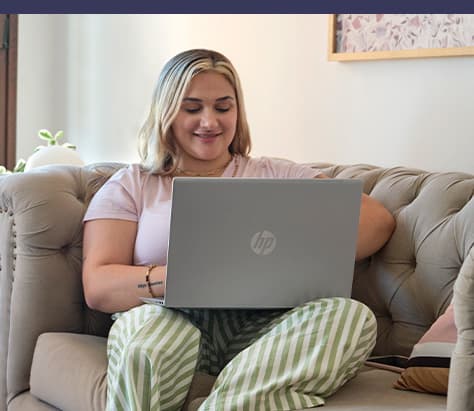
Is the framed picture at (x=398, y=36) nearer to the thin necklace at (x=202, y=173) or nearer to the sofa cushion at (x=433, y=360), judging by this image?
the thin necklace at (x=202, y=173)

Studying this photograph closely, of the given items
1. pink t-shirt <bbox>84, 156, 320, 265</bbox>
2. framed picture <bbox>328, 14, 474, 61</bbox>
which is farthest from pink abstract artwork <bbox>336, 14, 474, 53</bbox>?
pink t-shirt <bbox>84, 156, 320, 265</bbox>

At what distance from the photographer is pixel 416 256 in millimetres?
2006

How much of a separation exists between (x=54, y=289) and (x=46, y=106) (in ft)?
6.01

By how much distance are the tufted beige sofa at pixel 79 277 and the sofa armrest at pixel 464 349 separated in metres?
0.43

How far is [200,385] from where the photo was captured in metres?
1.82

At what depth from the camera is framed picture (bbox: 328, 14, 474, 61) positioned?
7.55 ft

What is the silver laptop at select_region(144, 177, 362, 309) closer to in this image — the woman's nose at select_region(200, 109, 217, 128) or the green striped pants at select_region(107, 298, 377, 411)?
the green striped pants at select_region(107, 298, 377, 411)

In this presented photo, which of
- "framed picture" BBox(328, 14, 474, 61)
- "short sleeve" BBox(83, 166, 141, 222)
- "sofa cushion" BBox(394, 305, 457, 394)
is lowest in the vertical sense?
"sofa cushion" BBox(394, 305, 457, 394)

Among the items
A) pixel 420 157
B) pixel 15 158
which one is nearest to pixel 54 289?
pixel 420 157

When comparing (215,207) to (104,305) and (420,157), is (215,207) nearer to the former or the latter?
(104,305)

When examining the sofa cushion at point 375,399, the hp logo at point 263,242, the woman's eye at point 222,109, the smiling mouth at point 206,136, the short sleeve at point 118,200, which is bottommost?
the sofa cushion at point 375,399

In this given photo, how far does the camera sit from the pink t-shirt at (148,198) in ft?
6.82

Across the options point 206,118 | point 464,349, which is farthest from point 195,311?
point 464,349

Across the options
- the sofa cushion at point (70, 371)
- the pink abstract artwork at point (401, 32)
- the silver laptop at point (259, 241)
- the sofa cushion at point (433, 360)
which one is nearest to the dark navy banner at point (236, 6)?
the pink abstract artwork at point (401, 32)
